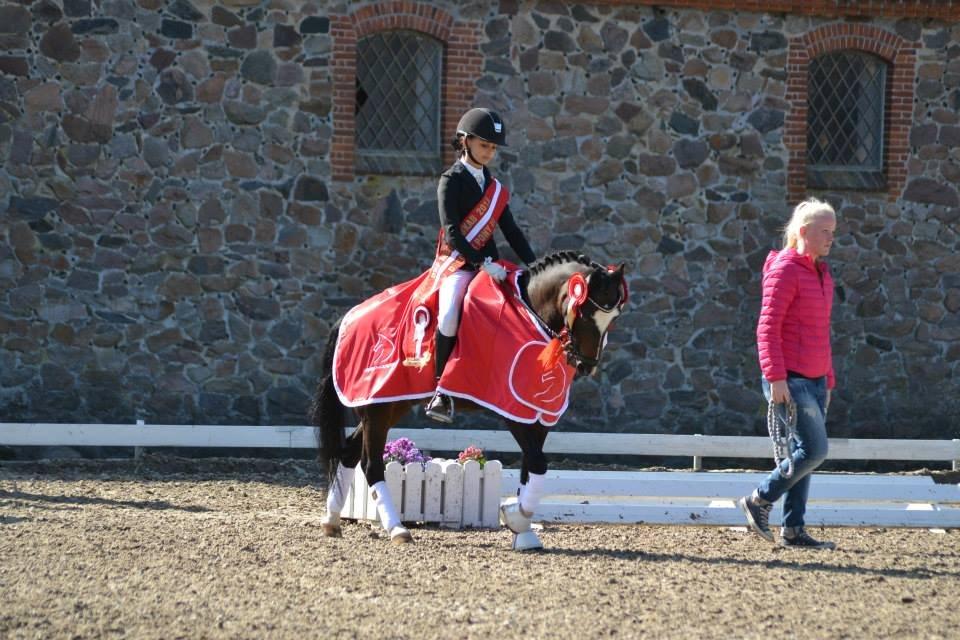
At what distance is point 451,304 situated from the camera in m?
7.71

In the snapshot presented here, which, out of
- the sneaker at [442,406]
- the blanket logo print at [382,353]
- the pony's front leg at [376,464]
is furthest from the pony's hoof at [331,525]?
the sneaker at [442,406]

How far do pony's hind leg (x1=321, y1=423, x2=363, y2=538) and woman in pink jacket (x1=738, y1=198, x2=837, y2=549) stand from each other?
99.1 inches

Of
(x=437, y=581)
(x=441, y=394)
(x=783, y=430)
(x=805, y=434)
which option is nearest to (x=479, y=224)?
(x=441, y=394)

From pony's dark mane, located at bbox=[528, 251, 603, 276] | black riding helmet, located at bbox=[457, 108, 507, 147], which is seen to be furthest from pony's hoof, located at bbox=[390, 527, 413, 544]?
black riding helmet, located at bbox=[457, 108, 507, 147]

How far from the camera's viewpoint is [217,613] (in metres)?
5.75

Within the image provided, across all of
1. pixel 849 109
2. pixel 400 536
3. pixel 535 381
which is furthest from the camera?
pixel 849 109

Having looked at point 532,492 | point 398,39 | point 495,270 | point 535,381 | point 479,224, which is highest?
point 398,39

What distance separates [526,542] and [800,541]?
1.68 m

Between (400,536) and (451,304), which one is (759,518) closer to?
(400,536)

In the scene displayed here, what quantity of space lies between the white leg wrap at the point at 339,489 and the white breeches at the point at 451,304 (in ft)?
4.34

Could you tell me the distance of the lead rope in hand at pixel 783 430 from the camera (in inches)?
301

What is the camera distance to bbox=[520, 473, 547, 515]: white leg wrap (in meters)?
7.58

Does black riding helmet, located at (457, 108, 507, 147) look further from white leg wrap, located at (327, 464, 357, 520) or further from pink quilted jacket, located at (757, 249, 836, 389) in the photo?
white leg wrap, located at (327, 464, 357, 520)

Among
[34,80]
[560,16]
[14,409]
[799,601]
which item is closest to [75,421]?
[14,409]
